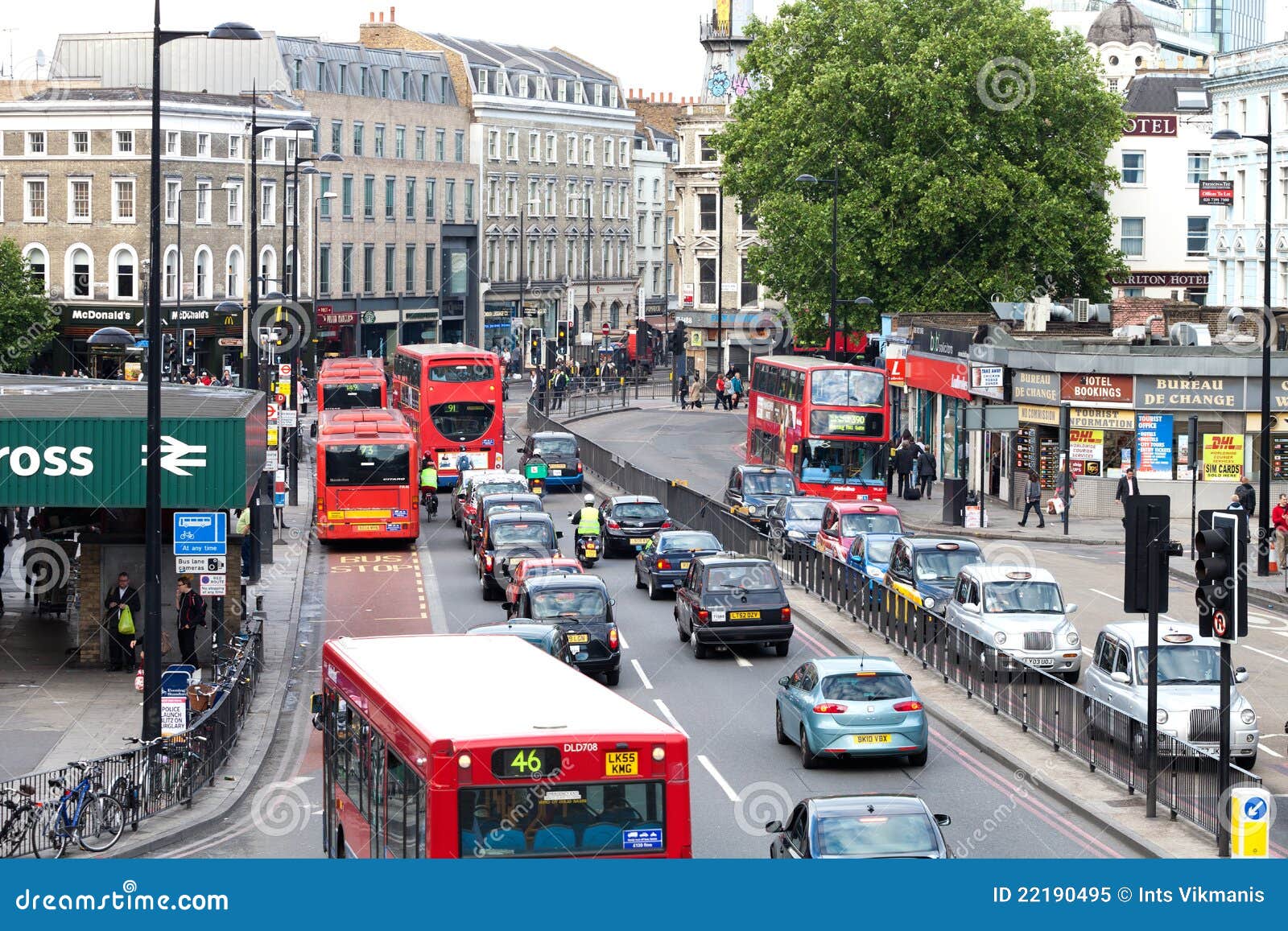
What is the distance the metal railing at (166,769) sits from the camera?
1977 cm

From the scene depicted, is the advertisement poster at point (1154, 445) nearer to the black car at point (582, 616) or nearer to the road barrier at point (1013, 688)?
the road barrier at point (1013, 688)

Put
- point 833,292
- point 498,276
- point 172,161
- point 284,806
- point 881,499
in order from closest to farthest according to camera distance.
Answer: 1. point 284,806
2. point 881,499
3. point 833,292
4. point 172,161
5. point 498,276

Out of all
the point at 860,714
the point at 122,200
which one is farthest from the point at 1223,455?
the point at 122,200

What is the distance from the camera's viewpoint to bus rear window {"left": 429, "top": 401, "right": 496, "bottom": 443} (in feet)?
191

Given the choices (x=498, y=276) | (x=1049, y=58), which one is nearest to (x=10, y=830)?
(x=1049, y=58)

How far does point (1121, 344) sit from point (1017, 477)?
4.55m

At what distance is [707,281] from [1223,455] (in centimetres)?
6557

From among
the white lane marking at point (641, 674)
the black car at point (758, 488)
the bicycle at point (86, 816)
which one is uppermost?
the black car at point (758, 488)

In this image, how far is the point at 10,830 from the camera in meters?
18.3

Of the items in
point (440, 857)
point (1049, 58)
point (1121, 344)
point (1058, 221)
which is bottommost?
point (440, 857)

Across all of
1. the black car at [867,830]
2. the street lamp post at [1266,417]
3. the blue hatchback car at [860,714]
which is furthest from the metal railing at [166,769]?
the street lamp post at [1266,417]

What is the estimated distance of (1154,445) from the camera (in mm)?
49594

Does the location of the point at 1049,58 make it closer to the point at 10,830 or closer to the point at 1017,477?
the point at 1017,477

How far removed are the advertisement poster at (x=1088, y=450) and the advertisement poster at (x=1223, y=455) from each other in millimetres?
2792
